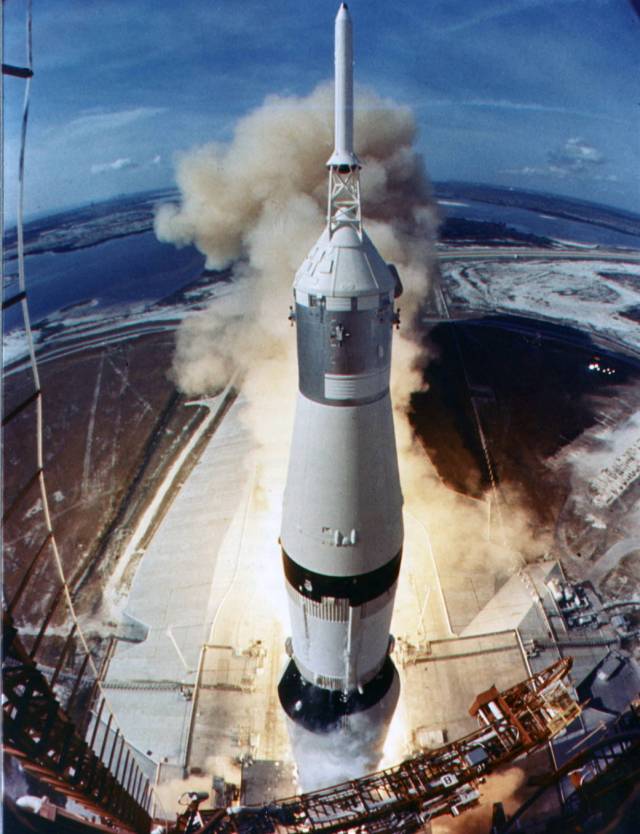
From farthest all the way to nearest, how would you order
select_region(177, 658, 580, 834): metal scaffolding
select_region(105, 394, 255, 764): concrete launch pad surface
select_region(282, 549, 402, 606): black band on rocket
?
1. select_region(105, 394, 255, 764): concrete launch pad surface
2. select_region(177, 658, 580, 834): metal scaffolding
3. select_region(282, 549, 402, 606): black band on rocket

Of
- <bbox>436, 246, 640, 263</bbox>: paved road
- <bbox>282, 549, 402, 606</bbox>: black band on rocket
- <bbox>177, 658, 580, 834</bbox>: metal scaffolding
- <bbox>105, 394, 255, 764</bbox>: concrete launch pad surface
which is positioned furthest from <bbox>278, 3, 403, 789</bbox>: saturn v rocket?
<bbox>436, 246, 640, 263</bbox>: paved road

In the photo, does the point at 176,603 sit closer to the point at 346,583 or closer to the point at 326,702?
the point at 326,702

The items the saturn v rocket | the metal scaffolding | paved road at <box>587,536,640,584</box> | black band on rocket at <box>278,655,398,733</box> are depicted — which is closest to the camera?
the saturn v rocket

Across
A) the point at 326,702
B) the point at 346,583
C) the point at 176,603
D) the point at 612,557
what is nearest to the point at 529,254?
the point at 612,557

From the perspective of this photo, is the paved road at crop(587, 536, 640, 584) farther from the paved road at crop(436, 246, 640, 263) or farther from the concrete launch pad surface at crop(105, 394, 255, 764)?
the paved road at crop(436, 246, 640, 263)

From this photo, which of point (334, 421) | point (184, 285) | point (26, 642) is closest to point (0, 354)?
point (334, 421)

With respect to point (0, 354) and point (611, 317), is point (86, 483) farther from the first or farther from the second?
point (611, 317)

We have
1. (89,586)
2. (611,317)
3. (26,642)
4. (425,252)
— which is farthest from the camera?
(611,317)
